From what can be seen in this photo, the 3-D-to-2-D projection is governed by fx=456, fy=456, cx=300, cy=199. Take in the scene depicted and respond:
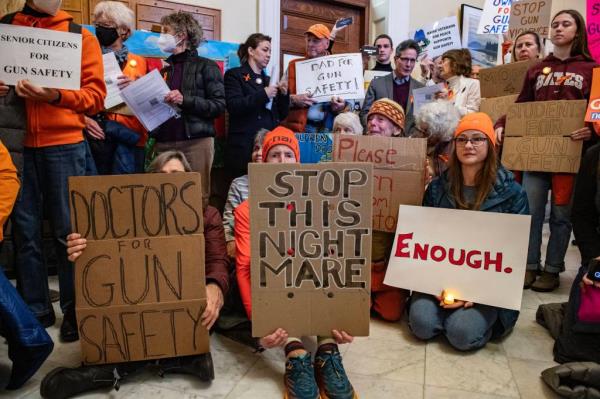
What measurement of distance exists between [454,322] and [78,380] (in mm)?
1478

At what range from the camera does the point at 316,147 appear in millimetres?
2480

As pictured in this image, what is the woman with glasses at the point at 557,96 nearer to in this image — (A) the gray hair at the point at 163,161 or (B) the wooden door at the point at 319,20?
(A) the gray hair at the point at 163,161

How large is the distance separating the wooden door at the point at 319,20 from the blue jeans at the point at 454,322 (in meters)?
3.41

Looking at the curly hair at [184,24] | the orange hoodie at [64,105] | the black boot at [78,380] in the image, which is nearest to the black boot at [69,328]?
the black boot at [78,380]

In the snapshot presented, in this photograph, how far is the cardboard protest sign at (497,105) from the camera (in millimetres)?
2909

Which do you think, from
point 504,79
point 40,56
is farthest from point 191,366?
point 504,79

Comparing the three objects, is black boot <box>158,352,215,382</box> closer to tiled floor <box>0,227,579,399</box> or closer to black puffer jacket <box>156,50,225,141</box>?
tiled floor <box>0,227,579,399</box>

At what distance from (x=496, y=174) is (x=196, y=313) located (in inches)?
55.6

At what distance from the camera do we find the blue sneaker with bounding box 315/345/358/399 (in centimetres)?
157

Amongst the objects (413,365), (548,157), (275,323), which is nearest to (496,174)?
(548,157)

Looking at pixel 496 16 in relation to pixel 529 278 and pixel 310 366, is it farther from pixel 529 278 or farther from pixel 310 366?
pixel 310 366

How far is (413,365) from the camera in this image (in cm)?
185

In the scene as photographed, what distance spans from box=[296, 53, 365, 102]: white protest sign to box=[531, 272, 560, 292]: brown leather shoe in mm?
1578

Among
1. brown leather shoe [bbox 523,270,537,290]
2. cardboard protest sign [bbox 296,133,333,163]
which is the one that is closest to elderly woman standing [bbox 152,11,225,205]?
cardboard protest sign [bbox 296,133,333,163]
